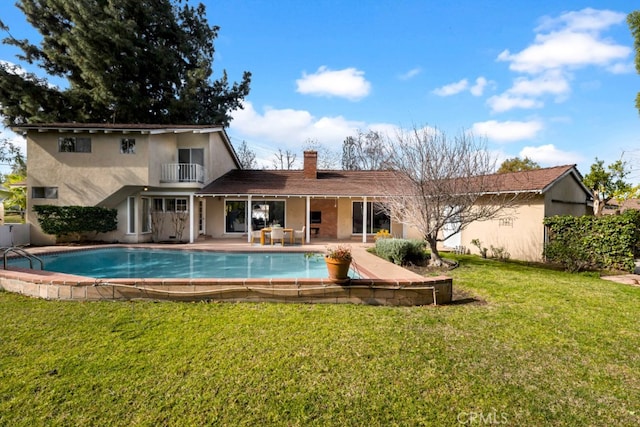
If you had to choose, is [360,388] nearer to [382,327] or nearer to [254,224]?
[382,327]

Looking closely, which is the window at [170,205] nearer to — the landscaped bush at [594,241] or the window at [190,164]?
the window at [190,164]

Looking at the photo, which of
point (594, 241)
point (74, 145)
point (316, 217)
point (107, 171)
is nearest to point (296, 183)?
point (316, 217)

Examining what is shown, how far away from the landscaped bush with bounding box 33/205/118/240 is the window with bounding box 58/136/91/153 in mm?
3197

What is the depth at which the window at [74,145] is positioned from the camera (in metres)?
16.2

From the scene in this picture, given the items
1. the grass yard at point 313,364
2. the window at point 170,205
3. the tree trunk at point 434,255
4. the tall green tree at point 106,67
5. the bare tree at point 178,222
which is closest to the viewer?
the grass yard at point 313,364

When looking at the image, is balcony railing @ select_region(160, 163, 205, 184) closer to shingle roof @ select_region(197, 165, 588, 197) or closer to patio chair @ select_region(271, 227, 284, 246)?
shingle roof @ select_region(197, 165, 588, 197)

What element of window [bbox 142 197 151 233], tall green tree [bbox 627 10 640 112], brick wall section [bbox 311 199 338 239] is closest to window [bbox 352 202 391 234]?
brick wall section [bbox 311 199 338 239]

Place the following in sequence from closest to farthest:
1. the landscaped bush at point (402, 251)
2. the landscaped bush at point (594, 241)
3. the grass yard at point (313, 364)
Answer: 1. the grass yard at point (313, 364)
2. the landscaped bush at point (594, 241)
3. the landscaped bush at point (402, 251)

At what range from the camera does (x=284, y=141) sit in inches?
1587

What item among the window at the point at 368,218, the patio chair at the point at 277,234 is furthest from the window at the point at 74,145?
the window at the point at 368,218

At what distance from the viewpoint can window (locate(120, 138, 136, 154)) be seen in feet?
53.6

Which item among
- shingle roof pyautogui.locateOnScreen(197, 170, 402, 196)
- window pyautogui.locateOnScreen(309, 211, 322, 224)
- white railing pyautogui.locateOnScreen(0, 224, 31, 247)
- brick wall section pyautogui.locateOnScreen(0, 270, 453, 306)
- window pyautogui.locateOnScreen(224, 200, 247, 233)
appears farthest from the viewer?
window pyautogui.locateOnScreen(309, 211, 322, 224)

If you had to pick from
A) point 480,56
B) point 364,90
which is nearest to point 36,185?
point 364,90

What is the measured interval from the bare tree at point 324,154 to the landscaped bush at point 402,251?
28.4 meters
